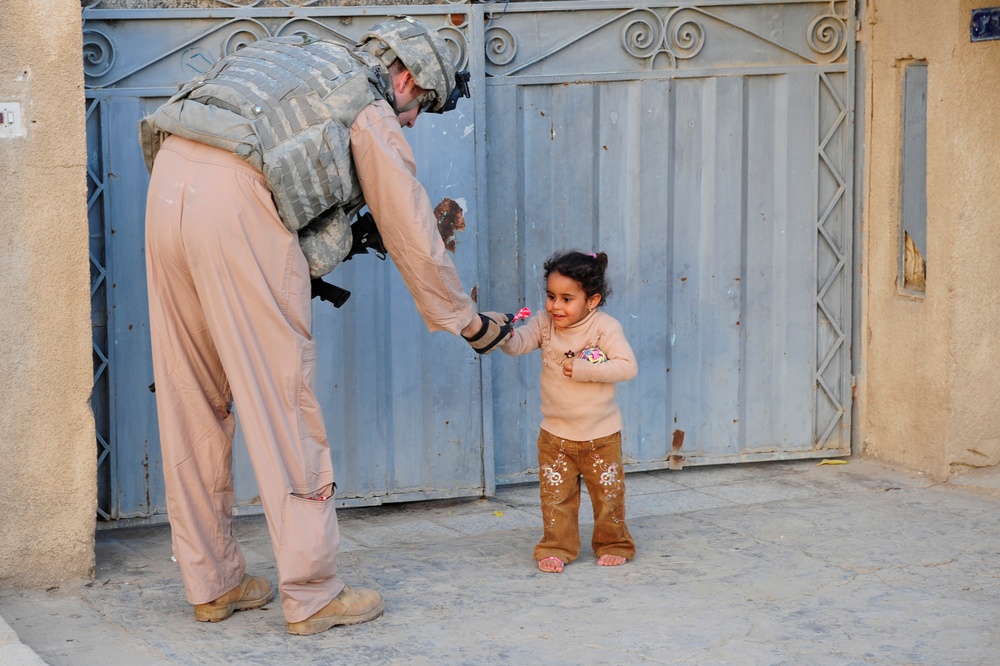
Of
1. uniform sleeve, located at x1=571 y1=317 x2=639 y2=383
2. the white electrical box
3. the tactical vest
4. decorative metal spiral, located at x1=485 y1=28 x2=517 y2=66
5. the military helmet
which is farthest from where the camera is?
decorative metal spiral, located at x1=485 y1=28 x2=517 y2=66

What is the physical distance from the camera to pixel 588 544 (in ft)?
16.8

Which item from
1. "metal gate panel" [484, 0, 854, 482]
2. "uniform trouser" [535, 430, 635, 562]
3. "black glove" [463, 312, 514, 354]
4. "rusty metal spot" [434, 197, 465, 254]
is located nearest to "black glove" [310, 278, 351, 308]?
"black glove" [463, 312, 514, 354]

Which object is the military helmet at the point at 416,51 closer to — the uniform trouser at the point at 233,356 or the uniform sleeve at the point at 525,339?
the uniform trouser at the point at 233,356

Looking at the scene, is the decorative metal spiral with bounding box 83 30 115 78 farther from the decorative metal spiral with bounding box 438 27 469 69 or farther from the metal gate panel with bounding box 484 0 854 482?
the metal gate panel with bounding box 484 0 854 482

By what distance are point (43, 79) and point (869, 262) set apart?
3788 mm

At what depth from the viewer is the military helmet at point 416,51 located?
4152 millimetres

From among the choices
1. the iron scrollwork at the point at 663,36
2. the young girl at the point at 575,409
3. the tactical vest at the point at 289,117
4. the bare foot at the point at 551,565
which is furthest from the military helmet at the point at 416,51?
the iron scrollwork at the point at 663,36

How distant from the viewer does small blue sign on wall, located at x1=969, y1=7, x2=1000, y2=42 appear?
18.3 ft

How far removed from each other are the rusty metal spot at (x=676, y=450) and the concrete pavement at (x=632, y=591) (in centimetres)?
27

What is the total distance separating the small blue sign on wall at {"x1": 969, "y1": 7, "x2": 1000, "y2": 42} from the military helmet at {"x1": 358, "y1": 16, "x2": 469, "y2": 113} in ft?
8.68

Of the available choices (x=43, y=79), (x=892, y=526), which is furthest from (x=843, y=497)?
(x=43, y=79)

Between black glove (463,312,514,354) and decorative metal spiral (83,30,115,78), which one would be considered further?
decorative metal spiral (83,30,115,78)

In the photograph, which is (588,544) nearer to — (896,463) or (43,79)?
(896,463)

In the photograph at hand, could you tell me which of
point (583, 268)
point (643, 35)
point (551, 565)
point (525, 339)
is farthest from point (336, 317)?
point (643, 35)
